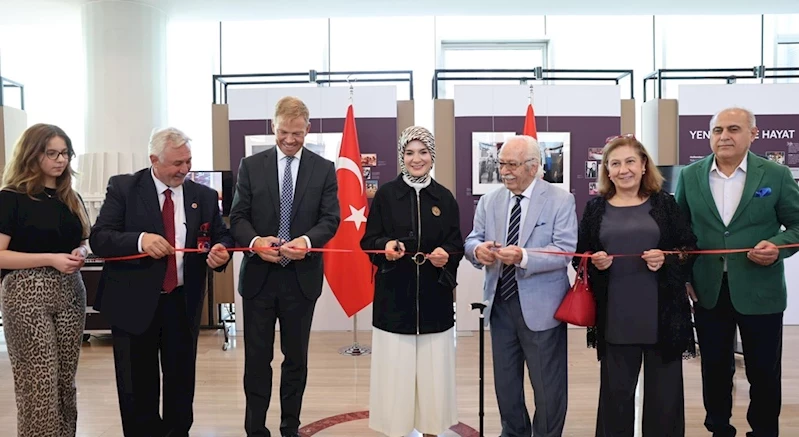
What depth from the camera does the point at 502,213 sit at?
2.89 meters

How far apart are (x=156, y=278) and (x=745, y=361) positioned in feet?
10.2

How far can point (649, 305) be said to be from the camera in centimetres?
262

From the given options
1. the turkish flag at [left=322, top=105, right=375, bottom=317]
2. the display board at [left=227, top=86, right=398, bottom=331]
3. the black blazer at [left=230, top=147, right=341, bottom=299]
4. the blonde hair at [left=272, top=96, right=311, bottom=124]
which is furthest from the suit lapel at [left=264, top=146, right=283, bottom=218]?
the display board at [left=227, top=86, right=398, bottom=331]

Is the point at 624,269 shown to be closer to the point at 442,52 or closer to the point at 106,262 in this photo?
the point at 106,262

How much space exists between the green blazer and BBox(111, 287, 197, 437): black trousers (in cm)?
275

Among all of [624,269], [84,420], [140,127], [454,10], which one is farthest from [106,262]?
[454,10]

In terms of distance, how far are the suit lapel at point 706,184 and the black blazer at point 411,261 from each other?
132 centimetres

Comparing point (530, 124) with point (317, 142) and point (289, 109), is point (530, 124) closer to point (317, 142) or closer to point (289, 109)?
point (317, 142)

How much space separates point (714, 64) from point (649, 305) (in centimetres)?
760

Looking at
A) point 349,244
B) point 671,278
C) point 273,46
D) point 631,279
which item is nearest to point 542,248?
point 631,279

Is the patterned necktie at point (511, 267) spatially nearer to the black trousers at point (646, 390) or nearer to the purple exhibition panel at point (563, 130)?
the black trousers at point (646, 390)

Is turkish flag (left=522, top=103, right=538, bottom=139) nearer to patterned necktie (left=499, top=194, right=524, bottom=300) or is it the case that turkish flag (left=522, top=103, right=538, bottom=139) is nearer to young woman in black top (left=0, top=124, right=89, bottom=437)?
patterned necktie (left=499, top=194, right=524, bottom=300)

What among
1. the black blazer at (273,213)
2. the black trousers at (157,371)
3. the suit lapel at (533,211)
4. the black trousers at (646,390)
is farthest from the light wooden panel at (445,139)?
the black trousers at (157,371)

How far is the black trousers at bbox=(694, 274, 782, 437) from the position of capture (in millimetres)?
2889
